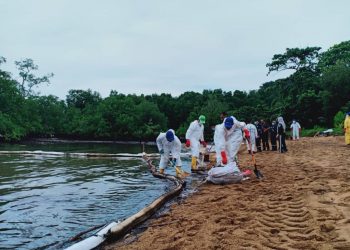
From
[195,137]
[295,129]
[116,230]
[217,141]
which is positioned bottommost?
[116,230]

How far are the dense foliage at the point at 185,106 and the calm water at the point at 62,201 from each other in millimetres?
26249

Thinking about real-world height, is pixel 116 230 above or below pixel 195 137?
below

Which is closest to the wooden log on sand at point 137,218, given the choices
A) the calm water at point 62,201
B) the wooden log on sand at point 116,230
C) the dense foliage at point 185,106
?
the wooden log on sand at point 116,230

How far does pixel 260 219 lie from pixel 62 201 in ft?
16.3

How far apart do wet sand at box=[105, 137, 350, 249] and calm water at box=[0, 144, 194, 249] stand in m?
1.26

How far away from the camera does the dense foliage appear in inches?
1480

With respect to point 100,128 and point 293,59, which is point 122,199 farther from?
point 100,128

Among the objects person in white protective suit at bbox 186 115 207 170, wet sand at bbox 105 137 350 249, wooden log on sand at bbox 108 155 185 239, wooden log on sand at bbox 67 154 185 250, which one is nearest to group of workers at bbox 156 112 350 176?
person in white protective suit at bbox 186 115 207 170

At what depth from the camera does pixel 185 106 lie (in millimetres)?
59844

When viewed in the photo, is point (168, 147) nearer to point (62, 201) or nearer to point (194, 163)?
point (194, 163)

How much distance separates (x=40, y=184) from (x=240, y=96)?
49.6 meters

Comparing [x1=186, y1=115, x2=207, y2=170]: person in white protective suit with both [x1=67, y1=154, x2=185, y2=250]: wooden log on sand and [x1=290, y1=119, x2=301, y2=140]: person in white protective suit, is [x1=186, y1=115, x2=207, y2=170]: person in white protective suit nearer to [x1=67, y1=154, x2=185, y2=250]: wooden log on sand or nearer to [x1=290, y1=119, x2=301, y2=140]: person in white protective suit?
[x1=67, y1=154, x2=185, y2=250]: wooden log on sand

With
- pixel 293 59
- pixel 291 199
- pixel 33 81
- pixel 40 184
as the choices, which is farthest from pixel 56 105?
pixel 291 199

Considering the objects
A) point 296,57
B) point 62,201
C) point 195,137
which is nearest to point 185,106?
point 296,57
